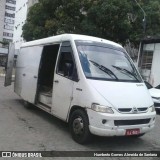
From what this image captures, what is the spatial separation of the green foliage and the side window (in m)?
15.7

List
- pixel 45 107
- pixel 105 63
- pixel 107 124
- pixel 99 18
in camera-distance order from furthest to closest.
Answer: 1. pixel 99 18
2. pixel 45 107
3. pixel 105 63
4. pixel 107 124

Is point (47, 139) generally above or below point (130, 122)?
below

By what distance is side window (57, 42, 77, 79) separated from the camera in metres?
7.66

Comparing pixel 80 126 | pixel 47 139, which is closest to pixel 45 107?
pixel 47 139

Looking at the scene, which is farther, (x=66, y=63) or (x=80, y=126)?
(x=66, y=63)

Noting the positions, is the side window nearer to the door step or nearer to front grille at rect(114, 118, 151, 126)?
the door step

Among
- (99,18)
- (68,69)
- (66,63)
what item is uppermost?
(99,18)

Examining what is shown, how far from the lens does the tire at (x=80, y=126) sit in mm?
6777

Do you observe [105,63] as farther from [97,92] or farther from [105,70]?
[97,92]

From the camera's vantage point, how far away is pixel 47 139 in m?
7.16

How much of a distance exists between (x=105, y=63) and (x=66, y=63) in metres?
0.94

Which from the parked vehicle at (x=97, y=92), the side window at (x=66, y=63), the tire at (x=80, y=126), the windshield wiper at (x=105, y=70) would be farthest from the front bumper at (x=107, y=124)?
the side window at (x=66, y=63)

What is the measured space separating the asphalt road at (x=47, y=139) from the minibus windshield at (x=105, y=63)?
146cm

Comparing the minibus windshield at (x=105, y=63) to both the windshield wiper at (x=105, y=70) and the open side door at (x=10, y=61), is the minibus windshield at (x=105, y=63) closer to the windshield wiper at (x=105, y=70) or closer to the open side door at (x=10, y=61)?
the windshield wiper at (x=105, y=70)
